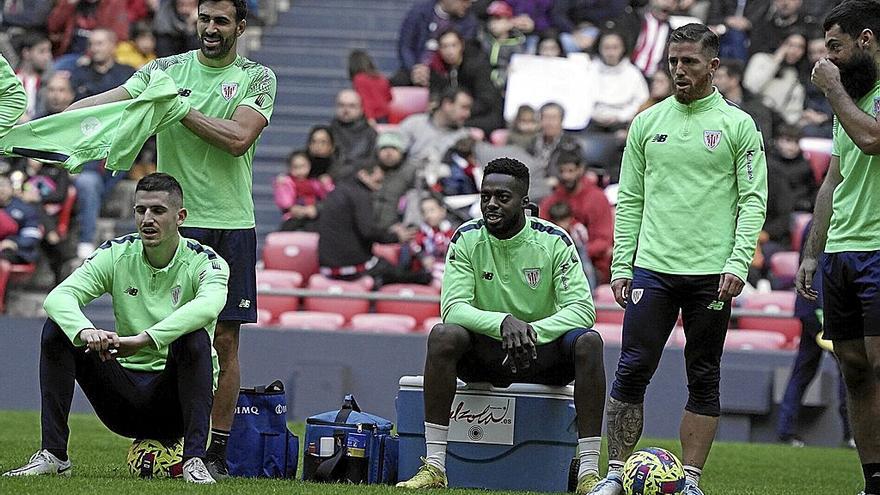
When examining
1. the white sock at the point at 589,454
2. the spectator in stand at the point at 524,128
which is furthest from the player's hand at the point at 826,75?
the spectator in stand at the point at 524,128

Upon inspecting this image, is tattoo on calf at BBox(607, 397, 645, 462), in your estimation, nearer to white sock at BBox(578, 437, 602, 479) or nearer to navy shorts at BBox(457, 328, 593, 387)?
white sock at BBox(578, 437, 602, 479)

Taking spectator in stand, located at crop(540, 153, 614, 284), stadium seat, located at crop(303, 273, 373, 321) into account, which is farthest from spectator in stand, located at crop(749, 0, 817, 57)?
stadium seat, located at crop(303, 273, 373, 321)

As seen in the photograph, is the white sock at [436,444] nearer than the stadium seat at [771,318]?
Yes

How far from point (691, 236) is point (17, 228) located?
8.26m

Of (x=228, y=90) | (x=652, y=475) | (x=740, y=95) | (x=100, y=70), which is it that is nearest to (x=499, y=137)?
(x=740, y=95)

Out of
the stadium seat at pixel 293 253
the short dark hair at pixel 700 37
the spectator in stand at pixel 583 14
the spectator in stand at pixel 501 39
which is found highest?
the spectator in stand at pixel 583 14

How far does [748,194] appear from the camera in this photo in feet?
22.3

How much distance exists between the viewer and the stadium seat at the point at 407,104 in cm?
1569

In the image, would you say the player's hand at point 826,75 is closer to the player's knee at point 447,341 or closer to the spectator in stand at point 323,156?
the player's knee at point 447,341

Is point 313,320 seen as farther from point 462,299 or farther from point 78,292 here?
point 78,292

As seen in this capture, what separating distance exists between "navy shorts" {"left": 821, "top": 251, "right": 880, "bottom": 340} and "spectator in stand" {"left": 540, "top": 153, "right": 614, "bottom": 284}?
20.0ft

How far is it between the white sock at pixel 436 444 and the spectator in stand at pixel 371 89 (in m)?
8.73

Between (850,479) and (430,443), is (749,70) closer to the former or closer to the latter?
(850,479)

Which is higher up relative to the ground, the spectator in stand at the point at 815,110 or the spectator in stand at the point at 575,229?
the spectator in stand at the point at 815,110
